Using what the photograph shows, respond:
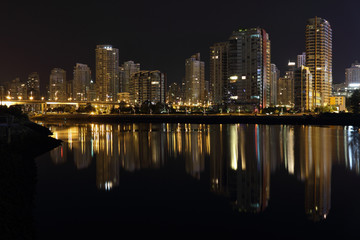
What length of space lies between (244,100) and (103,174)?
14238 centimetres

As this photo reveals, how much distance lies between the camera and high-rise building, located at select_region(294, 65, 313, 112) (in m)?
157

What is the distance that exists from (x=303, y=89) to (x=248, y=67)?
90.0 feet

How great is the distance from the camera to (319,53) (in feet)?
611

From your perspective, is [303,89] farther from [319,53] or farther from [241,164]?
[241,164]

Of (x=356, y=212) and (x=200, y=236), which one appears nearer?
(x=200, y=236)

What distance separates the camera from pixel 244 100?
157875mm

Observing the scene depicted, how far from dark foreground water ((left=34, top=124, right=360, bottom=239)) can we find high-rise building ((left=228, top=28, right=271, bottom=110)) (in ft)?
430

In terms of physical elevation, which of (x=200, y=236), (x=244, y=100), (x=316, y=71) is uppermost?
(x=316, y=71)

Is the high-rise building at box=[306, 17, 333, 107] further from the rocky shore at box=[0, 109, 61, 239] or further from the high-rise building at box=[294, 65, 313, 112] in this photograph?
the rocky shore at box=[0, 109, 61, 239]

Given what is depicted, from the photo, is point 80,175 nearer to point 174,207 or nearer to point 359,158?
point 174,207

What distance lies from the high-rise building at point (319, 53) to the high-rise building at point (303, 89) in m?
28.7

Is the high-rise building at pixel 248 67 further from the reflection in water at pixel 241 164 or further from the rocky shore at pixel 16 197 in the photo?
the rocky shore at pixel 16 197

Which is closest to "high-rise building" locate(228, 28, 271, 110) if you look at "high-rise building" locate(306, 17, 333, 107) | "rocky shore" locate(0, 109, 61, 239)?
"high-rise building" locate(306, 17, 333, 107)

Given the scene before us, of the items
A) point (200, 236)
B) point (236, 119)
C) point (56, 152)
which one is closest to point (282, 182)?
point (200, 236)
